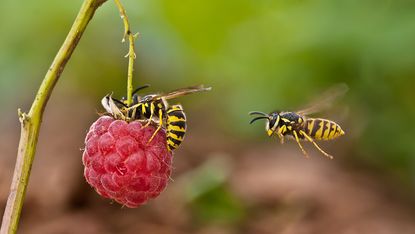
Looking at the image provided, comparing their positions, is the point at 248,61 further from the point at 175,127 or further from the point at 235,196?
the point at 175,127

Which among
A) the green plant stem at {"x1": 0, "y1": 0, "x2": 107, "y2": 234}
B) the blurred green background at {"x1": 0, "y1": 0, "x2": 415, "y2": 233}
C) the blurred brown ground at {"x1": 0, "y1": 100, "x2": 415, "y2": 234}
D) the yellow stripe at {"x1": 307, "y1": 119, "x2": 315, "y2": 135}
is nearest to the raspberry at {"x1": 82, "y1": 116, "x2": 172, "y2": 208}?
the green plant stem at {"x1": 0, "y1": 0, "x2": 107, "y2": 234}

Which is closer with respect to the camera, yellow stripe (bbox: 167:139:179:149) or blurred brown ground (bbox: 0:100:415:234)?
yellow stripe (bbox: 167:139:179:149)

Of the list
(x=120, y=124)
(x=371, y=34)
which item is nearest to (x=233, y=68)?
(x=371, y=34)

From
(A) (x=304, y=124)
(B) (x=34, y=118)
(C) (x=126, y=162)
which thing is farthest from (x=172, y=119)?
(A) (x=304, y=124)

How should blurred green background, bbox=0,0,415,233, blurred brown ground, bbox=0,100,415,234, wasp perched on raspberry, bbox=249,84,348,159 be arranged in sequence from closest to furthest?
1. wasp perched on raspberry, bbox=249,84,348,159
2. blurred brown ground, bbox=0,100,415,234
3. blurred green background, bbox=0,0,415,233

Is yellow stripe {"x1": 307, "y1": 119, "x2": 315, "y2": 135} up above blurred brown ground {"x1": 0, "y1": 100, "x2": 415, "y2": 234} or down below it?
below

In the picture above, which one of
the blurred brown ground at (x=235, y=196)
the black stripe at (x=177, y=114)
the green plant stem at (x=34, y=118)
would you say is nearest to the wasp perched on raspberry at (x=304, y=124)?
the black stripe at (x=177, y=114)

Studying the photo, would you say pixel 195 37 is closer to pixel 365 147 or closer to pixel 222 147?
pixel 222 147

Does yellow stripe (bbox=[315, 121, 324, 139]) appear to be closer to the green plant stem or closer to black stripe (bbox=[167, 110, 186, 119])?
black stripe (bbox=[167, 110, 186, 119])
